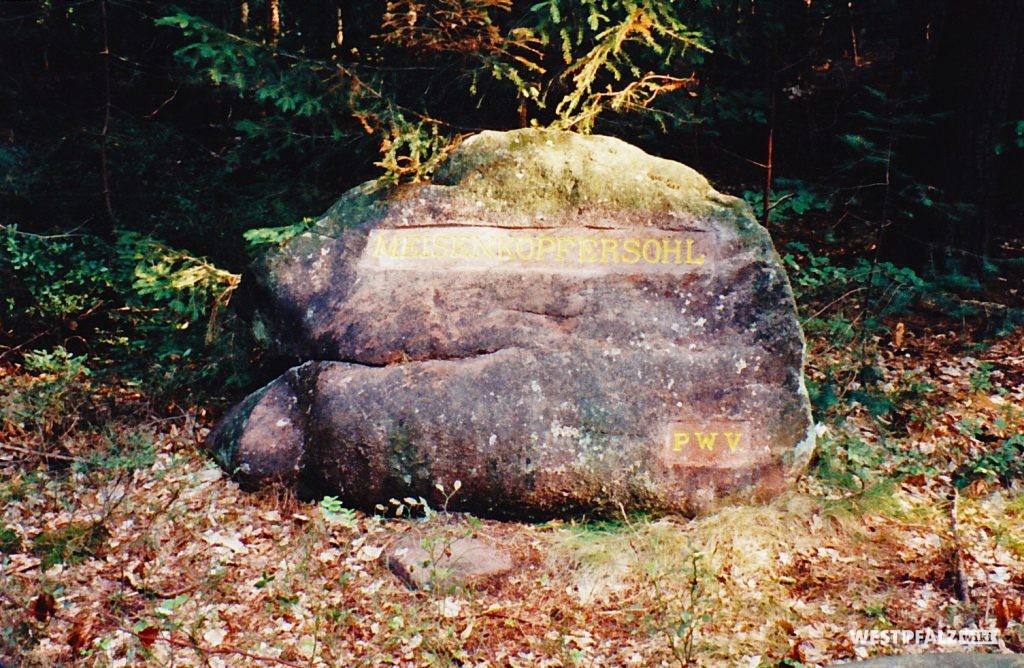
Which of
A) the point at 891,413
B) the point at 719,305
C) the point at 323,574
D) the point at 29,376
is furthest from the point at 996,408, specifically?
the point at 29,376

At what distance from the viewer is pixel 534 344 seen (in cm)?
523

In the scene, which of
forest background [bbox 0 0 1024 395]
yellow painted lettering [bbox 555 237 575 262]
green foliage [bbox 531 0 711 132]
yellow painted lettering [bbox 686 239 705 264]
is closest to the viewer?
yellow painted lettering [bbox 686 239 705 264]

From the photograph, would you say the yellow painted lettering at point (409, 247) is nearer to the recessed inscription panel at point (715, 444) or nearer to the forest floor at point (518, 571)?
the forest floor at point (518, 571)

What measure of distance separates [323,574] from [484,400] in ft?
4.61

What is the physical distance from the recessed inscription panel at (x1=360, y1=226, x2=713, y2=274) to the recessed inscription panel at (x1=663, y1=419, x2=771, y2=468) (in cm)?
106

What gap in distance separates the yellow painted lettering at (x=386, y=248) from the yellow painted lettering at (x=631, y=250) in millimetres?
1585

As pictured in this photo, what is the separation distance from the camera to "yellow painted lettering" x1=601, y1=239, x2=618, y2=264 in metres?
5.45

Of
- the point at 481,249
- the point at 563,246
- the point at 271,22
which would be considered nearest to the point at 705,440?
the point at 563,246

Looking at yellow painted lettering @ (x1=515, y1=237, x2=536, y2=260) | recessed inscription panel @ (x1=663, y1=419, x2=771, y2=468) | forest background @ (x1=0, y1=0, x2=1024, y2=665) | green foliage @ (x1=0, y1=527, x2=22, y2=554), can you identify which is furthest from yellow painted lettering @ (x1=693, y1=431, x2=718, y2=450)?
green foliage @ (x1=0, y1=527, x2=22, y2=554)

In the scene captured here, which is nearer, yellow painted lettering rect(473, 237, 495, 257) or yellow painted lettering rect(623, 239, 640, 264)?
yellow painted lettering rect(623, 239, 640, 264)

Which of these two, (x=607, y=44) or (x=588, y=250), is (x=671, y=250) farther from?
(x=607, y=44)

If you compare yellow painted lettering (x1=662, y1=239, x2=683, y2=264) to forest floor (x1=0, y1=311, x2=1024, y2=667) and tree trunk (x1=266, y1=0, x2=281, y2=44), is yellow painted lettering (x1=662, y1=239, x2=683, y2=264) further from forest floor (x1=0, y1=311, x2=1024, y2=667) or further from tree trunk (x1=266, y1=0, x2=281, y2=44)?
tree trunk (x1=266, y1=0, x2=281, y2=44)

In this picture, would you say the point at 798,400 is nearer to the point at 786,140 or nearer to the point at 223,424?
the point at 223,424

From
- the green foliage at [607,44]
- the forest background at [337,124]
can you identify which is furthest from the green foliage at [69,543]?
the green foliage at [607,44]
